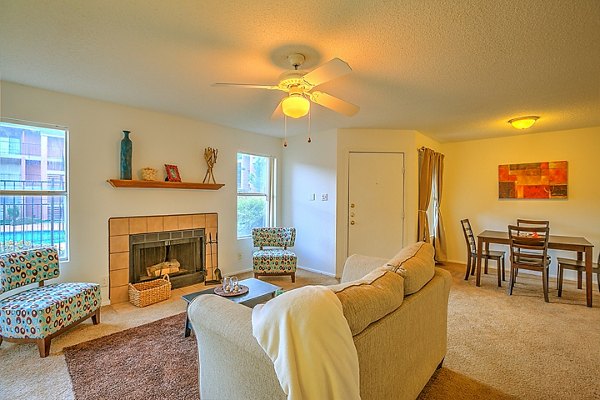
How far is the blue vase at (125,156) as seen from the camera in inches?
130

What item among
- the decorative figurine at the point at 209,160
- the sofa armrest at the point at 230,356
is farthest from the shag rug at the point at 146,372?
the decorative figurine at the point at 209,160

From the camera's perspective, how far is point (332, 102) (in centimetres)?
234

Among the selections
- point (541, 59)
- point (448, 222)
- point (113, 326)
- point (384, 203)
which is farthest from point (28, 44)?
point (448, 222)

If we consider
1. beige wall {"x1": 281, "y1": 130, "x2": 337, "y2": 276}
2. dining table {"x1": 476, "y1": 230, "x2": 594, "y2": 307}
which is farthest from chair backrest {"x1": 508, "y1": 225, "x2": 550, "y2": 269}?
beige wall {"x1": 281, "y1": 130, "x2": 337, "y2": 276}

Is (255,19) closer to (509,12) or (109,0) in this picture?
(109,0)

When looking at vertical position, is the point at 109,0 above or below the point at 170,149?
above

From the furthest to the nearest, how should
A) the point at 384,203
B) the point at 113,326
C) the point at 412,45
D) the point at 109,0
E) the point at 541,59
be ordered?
1. the point at 384,203
2. the point at 113,326
3. the point at 541,59
4. the point at 412,45
5. the point at 109,0

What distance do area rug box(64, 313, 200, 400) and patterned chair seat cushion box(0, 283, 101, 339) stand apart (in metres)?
0.25

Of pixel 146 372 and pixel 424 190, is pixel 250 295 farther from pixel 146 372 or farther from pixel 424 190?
pixel 424 190

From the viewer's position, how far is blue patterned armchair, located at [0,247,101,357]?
7.16 ft

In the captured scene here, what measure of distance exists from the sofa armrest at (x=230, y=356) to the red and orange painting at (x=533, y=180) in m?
5.17

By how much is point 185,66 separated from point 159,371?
90.2 inches

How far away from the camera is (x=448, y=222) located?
218 inches

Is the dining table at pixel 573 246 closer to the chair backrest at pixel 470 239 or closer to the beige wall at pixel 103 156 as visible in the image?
the chair backrest at pixel 470 239
